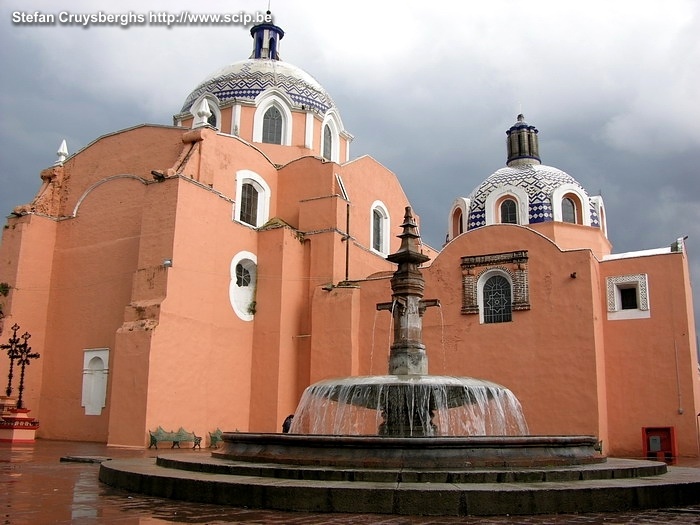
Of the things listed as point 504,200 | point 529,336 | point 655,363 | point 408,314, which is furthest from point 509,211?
point 408,314

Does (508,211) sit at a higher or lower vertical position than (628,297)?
higher

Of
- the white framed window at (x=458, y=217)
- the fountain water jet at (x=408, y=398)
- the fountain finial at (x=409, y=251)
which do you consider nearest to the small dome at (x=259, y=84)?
the white framed window at (x=458, y=217)

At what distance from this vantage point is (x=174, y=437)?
15.5 m

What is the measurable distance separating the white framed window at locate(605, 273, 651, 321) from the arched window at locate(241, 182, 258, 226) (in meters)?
10.4

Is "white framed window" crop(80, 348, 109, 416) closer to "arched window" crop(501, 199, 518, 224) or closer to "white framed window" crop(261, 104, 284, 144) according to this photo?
"white framed window" crop(261, 104, 284, 144)

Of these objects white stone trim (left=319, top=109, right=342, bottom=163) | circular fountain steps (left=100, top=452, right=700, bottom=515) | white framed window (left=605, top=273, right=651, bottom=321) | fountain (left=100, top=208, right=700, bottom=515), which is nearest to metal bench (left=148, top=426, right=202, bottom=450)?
fountain (left=100, top=208, right=700, bottom=515)

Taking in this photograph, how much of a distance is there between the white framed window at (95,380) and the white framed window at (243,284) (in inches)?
142

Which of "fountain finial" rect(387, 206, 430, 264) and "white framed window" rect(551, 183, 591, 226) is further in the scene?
"white framed window" rect(551, 183, 591, 226)

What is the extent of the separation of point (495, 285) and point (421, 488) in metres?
13.0

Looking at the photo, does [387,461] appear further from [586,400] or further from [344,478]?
[586,400]

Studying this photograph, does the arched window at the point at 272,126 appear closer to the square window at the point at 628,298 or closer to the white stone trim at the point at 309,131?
the white stone trim at the point at 309,131

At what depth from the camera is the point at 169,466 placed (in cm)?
755

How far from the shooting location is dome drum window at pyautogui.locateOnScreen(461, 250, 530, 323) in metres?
17.5

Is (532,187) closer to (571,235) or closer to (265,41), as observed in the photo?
(571,235)
